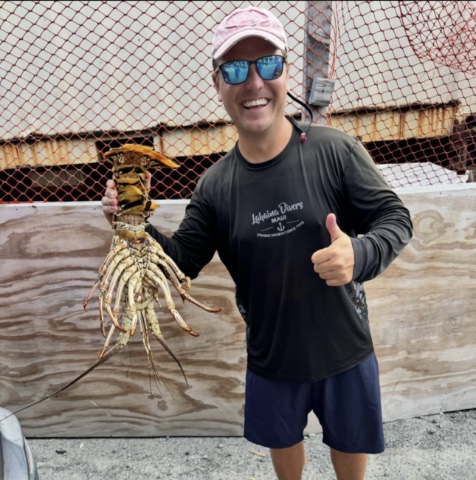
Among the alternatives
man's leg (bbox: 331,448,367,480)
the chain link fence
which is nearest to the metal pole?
the chain link fence

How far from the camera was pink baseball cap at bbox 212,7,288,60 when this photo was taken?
6.39ft

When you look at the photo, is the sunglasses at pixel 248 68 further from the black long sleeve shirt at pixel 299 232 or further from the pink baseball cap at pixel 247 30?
the black long sleeve shirt at pixel 299 232

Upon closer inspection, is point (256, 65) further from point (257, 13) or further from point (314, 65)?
point (314, 65)

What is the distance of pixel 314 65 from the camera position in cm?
302

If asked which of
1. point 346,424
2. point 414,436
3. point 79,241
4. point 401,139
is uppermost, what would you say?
point 401,139

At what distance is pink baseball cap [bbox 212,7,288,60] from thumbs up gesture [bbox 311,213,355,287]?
837mm

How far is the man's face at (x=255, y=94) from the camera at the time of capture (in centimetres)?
199

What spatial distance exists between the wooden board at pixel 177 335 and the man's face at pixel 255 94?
1214 mm

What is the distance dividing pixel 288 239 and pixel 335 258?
1.37 ft

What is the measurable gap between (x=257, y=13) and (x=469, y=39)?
2538 millimetres

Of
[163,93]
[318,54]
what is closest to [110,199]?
[318,54]

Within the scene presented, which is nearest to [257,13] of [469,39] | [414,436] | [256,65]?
[256,65]

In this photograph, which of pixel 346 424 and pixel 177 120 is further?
pixel 177 120

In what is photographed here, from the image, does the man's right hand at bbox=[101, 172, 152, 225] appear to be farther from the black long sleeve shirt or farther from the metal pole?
the metal pole
